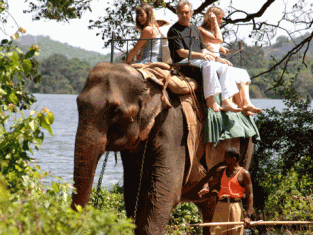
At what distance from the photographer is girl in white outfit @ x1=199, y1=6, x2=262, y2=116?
5582 millimetres

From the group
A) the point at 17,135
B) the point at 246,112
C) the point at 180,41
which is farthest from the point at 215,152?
the point at 17,135

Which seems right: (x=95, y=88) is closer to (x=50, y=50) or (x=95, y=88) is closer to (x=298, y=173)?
(x=298, y=173)

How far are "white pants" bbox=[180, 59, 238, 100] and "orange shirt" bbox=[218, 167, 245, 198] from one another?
863 mm

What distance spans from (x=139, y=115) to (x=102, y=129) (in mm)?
480

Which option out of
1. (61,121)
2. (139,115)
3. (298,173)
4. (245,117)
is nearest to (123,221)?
(139,115)

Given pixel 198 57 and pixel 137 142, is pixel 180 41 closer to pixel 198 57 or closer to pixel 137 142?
pixel 198 57

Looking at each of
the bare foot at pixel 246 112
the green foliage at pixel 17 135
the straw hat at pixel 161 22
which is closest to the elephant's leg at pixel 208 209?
the bare foot at pixel 246 112

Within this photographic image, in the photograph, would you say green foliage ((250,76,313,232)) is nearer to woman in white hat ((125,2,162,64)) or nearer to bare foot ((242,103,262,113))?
bare foot ((242,103,262,113))

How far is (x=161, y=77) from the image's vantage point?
5.10 meters

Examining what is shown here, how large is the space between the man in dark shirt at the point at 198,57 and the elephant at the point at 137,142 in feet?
1.23

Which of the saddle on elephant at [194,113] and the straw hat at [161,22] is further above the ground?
the straw hat at [161,22]

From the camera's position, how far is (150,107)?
488 centimetres

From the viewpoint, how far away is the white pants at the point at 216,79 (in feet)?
17.6

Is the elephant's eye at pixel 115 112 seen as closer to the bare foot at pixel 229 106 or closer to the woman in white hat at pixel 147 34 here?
the woman in white hat at pixel 147 34
